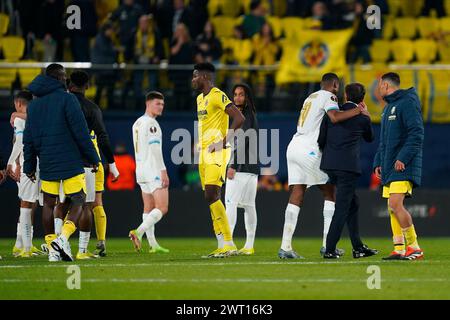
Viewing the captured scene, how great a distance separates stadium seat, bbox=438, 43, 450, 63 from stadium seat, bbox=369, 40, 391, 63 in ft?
3.64


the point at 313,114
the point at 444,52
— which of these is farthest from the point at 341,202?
the point at 444,52

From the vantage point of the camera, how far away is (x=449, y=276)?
11367 millimetres

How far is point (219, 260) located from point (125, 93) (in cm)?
847

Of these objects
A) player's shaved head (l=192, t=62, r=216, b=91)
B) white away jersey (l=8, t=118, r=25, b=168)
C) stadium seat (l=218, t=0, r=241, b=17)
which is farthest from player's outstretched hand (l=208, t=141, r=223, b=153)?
stadium seat (l=218, t=0, r=241, b=17)

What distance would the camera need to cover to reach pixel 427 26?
83.1 ft

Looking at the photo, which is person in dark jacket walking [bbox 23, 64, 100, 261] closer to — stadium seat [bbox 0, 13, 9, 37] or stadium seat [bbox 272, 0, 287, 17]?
stadium seat [bbox 0, 13, 9, 37]

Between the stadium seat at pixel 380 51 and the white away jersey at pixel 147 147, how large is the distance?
935 centimetres

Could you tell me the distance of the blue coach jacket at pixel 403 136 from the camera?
12.8 meters

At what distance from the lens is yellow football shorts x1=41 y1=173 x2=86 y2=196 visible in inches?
505

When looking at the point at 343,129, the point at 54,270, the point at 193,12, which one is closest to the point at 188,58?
the point at 193,12

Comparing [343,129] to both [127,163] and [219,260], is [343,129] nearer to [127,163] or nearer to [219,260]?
[219,260]

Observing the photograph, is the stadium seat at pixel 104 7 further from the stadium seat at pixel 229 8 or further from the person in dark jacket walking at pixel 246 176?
the person in dark jacket walking at pixel 246 176

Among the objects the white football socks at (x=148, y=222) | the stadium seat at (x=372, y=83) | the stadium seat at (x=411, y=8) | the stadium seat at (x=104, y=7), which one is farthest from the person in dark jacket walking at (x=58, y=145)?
the stadium seat at (x=411, y=8)

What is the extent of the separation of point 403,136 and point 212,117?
2363mm
